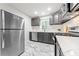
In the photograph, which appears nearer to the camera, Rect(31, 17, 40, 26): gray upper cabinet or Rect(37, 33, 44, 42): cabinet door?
Rect(31, 17, 40, 26): gray upper cabinet

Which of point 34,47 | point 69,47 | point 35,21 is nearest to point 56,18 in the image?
point 35,21

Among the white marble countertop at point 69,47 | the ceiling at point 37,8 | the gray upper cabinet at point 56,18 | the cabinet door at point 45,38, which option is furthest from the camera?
the cabinet door at point 45,38

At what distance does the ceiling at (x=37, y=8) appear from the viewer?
1165 millimetres

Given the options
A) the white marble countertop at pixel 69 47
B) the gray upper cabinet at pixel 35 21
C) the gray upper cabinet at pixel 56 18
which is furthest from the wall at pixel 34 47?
the white marble countertop at pixel 69 47

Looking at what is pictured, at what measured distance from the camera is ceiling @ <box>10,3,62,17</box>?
45.9 inches

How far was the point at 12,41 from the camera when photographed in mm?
1396

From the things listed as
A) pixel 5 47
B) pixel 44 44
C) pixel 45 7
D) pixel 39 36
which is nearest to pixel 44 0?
pixel 45 7

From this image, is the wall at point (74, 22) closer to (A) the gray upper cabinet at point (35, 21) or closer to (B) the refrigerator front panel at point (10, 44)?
(A) the gray upper cabinet at point (35, 21)

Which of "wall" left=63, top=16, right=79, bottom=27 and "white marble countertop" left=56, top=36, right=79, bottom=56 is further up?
"wall" left=63, top=16, right=79, bottom=27

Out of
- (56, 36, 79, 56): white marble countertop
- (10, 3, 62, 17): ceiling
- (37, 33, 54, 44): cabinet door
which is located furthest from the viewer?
(37, 33, 54, 44): cabinet door

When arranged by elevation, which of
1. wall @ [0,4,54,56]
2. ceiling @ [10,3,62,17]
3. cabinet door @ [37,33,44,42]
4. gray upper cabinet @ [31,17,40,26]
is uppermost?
ceiling @ [10,3,62,17]

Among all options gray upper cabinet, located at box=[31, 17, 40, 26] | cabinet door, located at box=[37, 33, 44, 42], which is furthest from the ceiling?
cabinet door, located at box=[37, 33, 44, 42]

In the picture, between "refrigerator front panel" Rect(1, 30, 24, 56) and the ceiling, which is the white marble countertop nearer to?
the ceiling

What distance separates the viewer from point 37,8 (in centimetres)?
125
